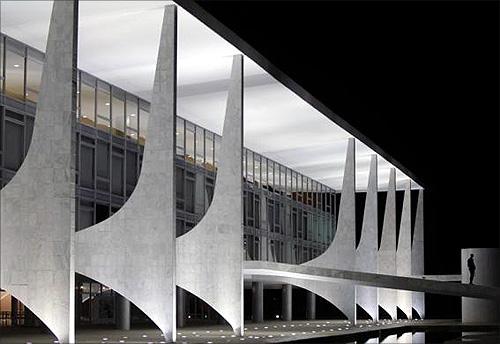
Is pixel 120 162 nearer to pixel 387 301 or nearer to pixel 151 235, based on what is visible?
pixel 151 235

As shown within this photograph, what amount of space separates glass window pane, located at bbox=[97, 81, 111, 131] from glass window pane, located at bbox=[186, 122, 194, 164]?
21.3 ft

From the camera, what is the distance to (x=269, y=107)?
3516 cm

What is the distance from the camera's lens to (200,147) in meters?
38.8

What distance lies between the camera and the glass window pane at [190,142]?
37.5m

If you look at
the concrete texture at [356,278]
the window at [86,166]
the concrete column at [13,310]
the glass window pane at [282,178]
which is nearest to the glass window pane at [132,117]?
the window at [86,166]

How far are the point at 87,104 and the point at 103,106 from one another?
3.52 ft

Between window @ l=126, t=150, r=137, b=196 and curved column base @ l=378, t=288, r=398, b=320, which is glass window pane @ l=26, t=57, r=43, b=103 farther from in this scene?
curved column base @ l=378, t=288, r=398, b=320

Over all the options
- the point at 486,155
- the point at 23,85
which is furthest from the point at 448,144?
the point at 23,85

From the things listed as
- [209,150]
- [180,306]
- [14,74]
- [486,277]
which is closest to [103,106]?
[14,74]

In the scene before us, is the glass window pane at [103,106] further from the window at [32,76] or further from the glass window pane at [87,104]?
the window at [32,76]

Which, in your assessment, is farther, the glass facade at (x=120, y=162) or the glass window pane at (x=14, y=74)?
the glass facade at (x=120, y=162)

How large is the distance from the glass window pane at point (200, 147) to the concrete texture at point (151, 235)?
1426 cm

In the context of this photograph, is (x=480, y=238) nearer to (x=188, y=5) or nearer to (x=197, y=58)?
(x=197, y=58)

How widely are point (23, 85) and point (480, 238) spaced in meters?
42.8
